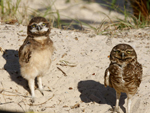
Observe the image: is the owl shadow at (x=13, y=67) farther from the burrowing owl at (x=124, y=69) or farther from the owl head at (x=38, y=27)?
the burrowing owl at (x=124, y=69)

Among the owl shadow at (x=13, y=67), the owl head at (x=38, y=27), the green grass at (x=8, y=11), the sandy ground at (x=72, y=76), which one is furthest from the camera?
the green grass at (x=8, y=11)

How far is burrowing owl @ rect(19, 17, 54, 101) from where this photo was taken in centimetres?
400

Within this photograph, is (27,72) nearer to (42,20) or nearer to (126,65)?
(42,20)

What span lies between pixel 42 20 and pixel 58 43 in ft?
6.21

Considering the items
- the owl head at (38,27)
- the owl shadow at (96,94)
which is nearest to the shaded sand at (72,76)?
the owl shadow at (96,94)

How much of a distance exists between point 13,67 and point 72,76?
4.27 feet

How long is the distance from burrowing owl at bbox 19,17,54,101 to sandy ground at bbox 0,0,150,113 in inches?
22.3

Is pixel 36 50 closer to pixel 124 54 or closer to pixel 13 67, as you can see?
pixel 13 67

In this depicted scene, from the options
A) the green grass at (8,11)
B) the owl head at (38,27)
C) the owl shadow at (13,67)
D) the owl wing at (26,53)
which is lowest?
the owl shadow at (13,67)

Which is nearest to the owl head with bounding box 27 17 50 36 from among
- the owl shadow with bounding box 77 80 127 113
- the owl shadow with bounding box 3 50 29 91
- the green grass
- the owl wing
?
the owl wing

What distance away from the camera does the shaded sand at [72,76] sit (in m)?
4.21

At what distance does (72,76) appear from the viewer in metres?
4.96

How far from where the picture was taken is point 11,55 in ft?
17.2

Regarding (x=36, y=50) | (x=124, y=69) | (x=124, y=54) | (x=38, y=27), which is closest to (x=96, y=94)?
(x=124, y=69)
